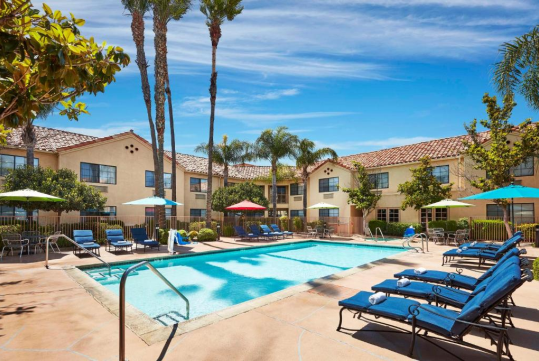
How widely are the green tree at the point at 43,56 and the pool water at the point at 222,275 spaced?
Result: 439 cm

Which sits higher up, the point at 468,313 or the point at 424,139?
the point at 424,139

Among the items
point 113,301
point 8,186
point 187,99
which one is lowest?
point 113,301

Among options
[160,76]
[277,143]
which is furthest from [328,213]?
[160,76]

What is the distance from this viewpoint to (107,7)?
10242 mm

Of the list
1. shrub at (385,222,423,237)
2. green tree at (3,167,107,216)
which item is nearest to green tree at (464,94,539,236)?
shrub at (385,222,423,237)

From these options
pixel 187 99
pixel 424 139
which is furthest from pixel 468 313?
pixel 424 139

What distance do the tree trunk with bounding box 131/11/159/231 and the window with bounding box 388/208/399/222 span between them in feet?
64.9

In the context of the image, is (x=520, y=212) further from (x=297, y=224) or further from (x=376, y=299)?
(x=376, y=299)

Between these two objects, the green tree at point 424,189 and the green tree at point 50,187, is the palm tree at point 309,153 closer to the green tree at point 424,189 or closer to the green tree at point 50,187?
the green tree at point 424,189

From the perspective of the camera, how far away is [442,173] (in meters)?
24.6

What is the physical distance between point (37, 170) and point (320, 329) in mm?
19142

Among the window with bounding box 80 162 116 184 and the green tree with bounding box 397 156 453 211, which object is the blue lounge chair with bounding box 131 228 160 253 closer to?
the window with bounding box 80 162 116 184

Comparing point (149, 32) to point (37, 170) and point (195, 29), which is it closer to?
point (195, 29)

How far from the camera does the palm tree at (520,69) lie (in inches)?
446
